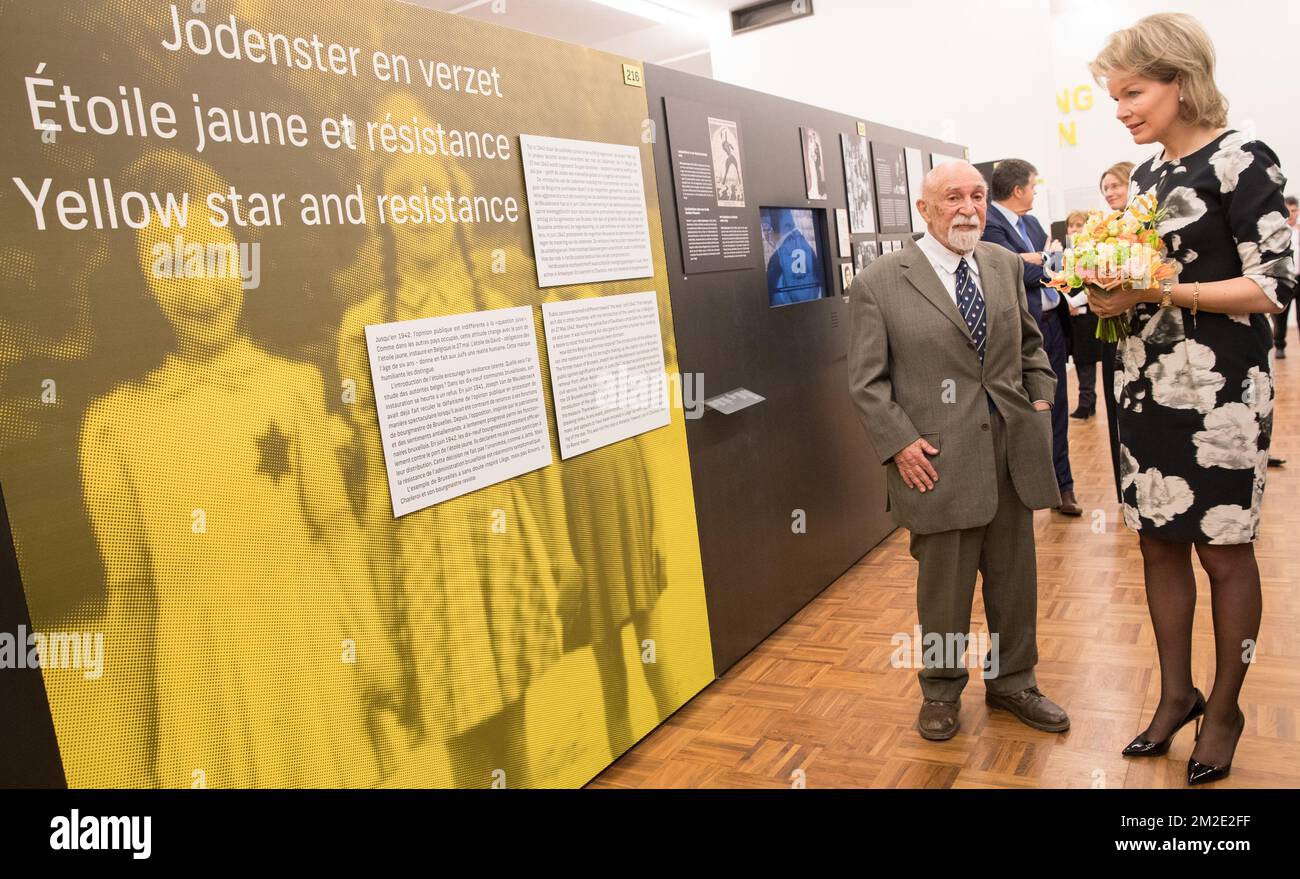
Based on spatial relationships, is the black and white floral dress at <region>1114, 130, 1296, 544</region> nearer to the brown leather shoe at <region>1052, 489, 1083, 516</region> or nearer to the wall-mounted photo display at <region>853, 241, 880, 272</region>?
the wall-mounted photo display at <region>853, 241, 880, 272</region>

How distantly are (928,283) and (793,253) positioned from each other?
4.77ft

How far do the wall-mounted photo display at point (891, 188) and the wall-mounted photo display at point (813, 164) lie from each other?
0.73 meters

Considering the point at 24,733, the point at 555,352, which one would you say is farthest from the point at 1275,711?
the point at 24,733

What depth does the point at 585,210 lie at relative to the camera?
2859 mm

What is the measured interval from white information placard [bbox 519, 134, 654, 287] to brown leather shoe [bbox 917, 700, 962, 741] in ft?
5.57

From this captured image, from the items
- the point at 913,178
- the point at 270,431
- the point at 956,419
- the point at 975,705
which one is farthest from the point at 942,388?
the point at 913,178

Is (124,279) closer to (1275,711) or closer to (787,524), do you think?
(787,524)

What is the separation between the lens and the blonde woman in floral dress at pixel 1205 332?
7.23 feet

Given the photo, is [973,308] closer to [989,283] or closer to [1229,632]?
[989,283]

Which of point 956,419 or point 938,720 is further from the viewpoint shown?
point 938,720

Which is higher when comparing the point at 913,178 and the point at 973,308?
the point at 913,178

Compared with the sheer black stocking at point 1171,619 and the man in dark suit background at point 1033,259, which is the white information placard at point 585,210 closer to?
the sheer black stocking at point 1171,619

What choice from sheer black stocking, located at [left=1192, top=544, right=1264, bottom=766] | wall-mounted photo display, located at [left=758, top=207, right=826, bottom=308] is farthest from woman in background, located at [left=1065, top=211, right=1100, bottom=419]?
sheer black stocking, located at [left=1192, top=544, right=1264, bottom=766]
